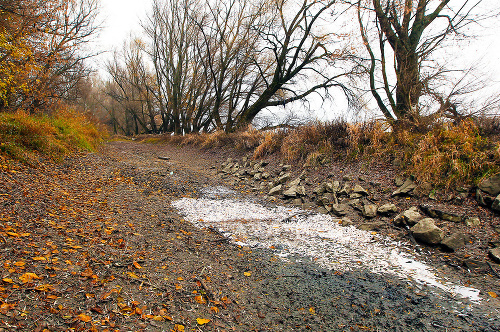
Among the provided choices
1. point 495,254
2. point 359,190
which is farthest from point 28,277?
point 359,190

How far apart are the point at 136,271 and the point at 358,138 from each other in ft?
17.8

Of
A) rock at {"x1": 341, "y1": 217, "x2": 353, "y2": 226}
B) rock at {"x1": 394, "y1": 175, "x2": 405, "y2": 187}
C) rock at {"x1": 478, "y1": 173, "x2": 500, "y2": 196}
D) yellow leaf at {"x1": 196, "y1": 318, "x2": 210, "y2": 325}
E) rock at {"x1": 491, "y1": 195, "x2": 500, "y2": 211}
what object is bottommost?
yellow leaf at {"x1": 196, "y1": 318, "x2": 210, "y2": 325}

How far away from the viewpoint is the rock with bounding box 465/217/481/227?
3.27 metres

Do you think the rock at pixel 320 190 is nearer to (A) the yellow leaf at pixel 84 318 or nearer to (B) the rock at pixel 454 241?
(B) the rock at pixel 454 241

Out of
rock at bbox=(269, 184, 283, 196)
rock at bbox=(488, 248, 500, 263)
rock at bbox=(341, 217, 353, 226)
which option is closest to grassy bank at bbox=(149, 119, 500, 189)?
rock at bbox=(269, 184, 283, 196)

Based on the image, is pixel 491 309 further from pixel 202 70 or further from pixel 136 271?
pixel 202 70

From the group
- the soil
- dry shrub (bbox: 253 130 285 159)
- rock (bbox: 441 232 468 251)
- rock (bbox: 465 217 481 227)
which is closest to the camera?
the soil

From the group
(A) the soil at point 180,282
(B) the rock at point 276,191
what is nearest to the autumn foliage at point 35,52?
(A) the soil at point 180,282

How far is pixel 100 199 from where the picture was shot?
14.0ft

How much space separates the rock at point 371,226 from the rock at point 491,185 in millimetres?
1539

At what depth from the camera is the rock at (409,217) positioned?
11.7ft

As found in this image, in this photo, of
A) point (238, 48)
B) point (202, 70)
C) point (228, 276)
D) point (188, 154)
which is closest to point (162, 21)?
point (202, 70)

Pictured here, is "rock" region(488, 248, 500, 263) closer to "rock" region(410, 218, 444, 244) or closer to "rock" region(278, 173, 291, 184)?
"rock" region(410, 218, 444, 244)

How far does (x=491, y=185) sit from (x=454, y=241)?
52.2 inches
